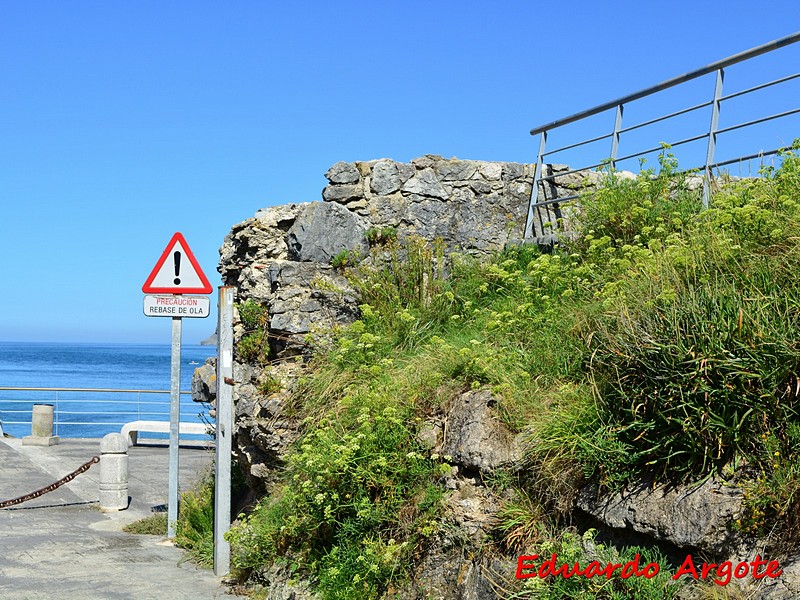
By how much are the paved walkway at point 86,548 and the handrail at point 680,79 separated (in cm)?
659

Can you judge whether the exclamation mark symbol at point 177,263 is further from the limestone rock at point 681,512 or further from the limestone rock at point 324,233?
the limestone rock at point 681,512

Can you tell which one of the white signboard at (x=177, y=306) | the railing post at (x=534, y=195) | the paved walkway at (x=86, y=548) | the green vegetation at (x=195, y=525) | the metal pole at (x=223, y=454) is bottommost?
the paved walkway at (x=86, y=548)

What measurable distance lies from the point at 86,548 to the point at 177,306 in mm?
2812

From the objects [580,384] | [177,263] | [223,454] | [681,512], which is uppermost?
[177,263]

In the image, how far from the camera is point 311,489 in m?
6.62

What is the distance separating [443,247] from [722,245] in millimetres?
4169

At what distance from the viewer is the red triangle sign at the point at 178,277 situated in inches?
389

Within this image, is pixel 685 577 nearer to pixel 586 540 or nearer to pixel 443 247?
pixel 586 540

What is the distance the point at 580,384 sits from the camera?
19.2 feet

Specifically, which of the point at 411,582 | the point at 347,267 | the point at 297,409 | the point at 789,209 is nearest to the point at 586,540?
the point at 411,582

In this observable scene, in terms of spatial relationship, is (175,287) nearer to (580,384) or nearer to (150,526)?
(150,526)

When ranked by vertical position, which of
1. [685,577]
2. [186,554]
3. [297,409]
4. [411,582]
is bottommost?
[186,554]

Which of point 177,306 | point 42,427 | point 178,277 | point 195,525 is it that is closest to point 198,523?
point 195,525

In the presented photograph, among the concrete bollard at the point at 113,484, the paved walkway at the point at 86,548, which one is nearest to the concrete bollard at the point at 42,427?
the paved walkway at the point at 86,548
